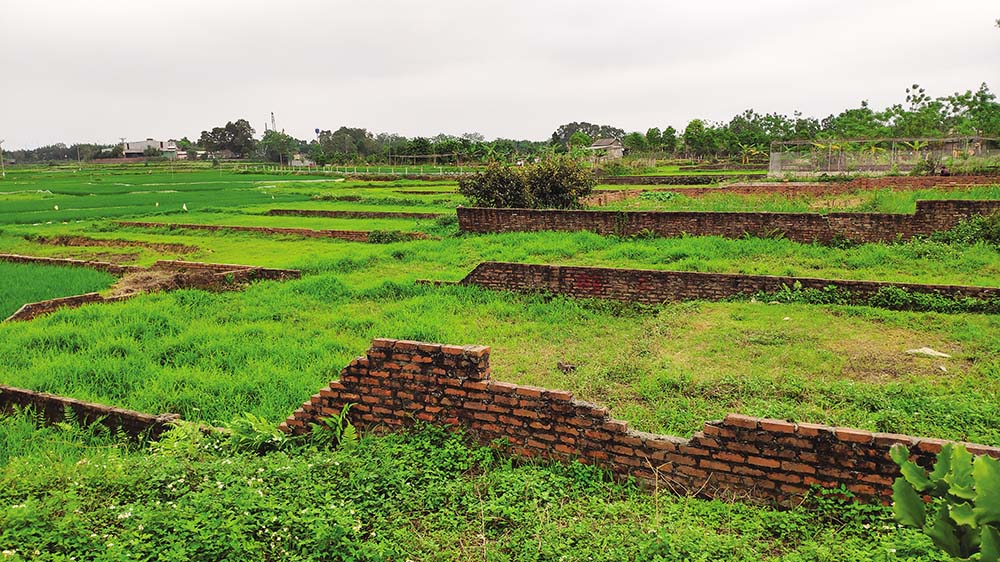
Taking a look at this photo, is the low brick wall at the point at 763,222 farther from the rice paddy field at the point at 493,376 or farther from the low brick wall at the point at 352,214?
the low brick wall at the point at 352,214

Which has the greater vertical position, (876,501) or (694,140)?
(694,140)

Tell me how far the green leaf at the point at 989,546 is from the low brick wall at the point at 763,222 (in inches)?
456

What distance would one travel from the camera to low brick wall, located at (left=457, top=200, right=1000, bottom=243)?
38.2ft

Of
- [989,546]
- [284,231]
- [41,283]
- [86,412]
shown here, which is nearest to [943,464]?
[989,546]

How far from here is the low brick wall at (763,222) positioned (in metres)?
11.6

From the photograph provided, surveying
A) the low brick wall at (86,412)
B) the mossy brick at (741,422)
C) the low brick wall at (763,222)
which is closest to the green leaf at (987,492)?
the mossy brick at (741,422)

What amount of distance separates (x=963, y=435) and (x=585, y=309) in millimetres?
5548

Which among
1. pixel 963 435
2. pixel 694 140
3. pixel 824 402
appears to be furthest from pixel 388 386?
pixel 694 140

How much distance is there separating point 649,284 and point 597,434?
5.91 m

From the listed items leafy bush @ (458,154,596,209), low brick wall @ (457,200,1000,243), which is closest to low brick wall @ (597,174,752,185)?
leafy bush @ (458,154,596,209)

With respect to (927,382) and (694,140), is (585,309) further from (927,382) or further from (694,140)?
(694,140)

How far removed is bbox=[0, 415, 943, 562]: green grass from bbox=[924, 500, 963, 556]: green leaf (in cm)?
154

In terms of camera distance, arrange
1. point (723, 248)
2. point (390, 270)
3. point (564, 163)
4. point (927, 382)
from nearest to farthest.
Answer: point (927, 382), point (723, 248), point (390, 270), point (564, 163)

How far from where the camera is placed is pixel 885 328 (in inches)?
307
